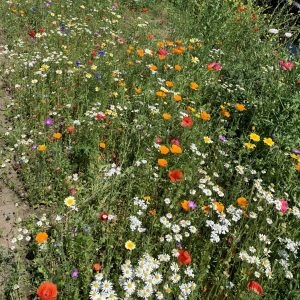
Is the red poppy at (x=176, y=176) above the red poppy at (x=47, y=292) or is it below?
above

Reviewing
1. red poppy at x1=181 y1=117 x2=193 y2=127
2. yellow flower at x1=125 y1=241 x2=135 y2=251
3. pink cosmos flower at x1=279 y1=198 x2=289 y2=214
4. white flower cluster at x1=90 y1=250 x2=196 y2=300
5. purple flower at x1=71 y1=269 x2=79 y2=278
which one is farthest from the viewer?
red poppy at x1=181 y1=117 x2=193 y2=127

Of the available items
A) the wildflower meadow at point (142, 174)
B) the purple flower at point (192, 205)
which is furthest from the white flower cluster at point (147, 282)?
the purple flower at point (192, 205)

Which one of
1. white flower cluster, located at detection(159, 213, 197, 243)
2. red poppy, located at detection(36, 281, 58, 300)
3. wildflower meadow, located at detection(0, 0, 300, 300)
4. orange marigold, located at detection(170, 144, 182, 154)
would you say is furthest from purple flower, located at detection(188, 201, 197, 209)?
red poppy, located at detection(36, 281, 58, 300)

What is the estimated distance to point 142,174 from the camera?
10.3 feet

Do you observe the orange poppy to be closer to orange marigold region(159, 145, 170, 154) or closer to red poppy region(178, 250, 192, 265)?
orange marigold region(159, 145, 170, 154)

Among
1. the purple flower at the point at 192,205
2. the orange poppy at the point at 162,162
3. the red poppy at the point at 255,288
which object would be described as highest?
the red poppy at the point at 255,288

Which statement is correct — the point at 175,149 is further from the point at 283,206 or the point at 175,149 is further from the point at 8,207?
the point at 8,207

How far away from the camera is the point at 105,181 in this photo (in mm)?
3119

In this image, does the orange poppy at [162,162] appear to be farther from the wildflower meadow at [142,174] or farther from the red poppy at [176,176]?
the red poppy at [176,176]

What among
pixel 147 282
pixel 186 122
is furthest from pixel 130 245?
pixel 186 122

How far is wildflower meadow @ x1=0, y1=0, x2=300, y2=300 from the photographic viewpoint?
241 cm

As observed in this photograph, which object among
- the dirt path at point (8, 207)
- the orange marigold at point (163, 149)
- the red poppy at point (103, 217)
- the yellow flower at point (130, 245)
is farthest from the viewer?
the orange marigold at point (163, 149)

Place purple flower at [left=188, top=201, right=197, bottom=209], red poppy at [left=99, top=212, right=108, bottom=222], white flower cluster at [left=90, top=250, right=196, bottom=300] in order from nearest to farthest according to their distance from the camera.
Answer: white flower cluster at [left=90, top=250, right=196, bottom=300] → red poppy at [left=99, top=212, right=108, bottom=222] → purple flower at [left=188, top=201, right=197, bottom=209]

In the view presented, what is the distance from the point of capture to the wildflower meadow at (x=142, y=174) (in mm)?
2408
